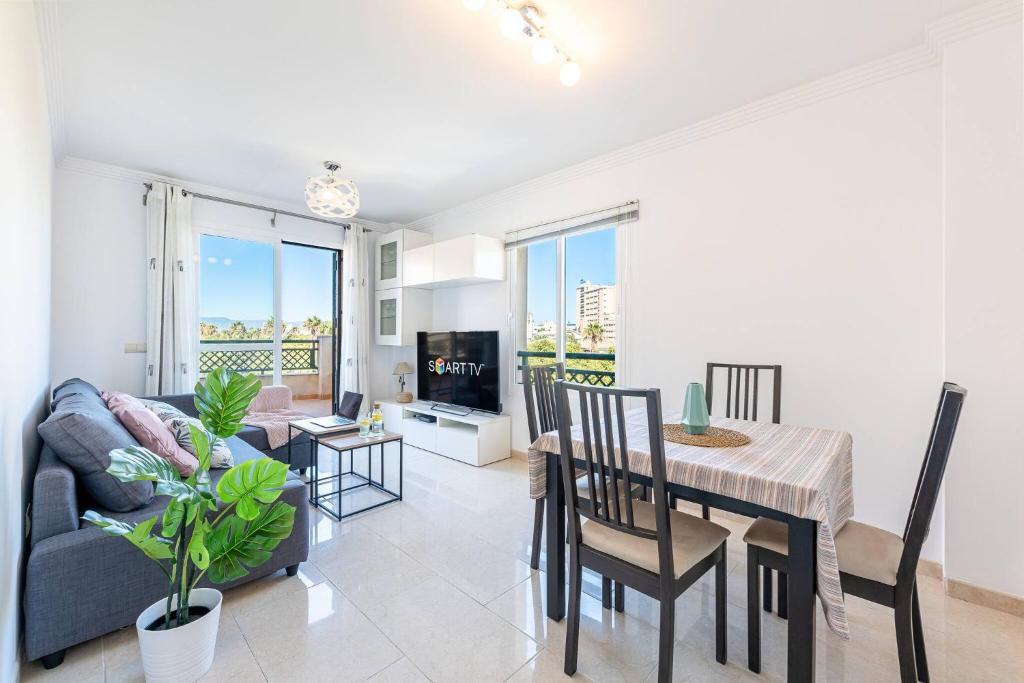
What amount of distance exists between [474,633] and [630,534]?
2.67 feet

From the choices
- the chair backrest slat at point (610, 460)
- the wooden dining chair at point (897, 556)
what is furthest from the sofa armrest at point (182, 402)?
the wooden dining chair at point (897, 556)

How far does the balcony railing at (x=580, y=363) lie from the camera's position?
354cm

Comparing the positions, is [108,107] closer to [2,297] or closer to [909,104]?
[2,297]

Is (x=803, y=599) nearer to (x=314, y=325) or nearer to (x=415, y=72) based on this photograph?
(x=415, y=72)

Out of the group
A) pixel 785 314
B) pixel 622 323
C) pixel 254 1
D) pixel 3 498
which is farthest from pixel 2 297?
pixel 785 314

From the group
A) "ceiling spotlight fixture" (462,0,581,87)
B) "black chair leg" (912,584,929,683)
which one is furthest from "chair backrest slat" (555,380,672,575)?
"ceiling spotlight fixture" (462,0,581,87)

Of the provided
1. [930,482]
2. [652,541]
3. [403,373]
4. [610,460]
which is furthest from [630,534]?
[403,373]

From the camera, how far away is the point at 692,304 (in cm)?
296

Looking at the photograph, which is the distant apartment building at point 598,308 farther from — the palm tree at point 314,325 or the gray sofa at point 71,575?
the palm tree at point 314,325

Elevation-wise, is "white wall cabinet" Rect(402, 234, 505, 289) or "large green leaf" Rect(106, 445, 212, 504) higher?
"white wall cabinet" Rect(402, 234, 505, 289)

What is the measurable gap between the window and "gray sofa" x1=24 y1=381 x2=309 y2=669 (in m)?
2.93

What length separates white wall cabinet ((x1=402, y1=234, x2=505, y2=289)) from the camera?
161 inches

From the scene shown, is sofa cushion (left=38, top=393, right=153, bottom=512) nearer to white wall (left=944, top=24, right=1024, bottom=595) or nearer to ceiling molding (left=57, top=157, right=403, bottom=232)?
ceiling molding (left=57, top=157, right=403, bottom=232)

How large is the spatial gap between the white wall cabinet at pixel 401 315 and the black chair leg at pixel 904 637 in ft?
14.5
